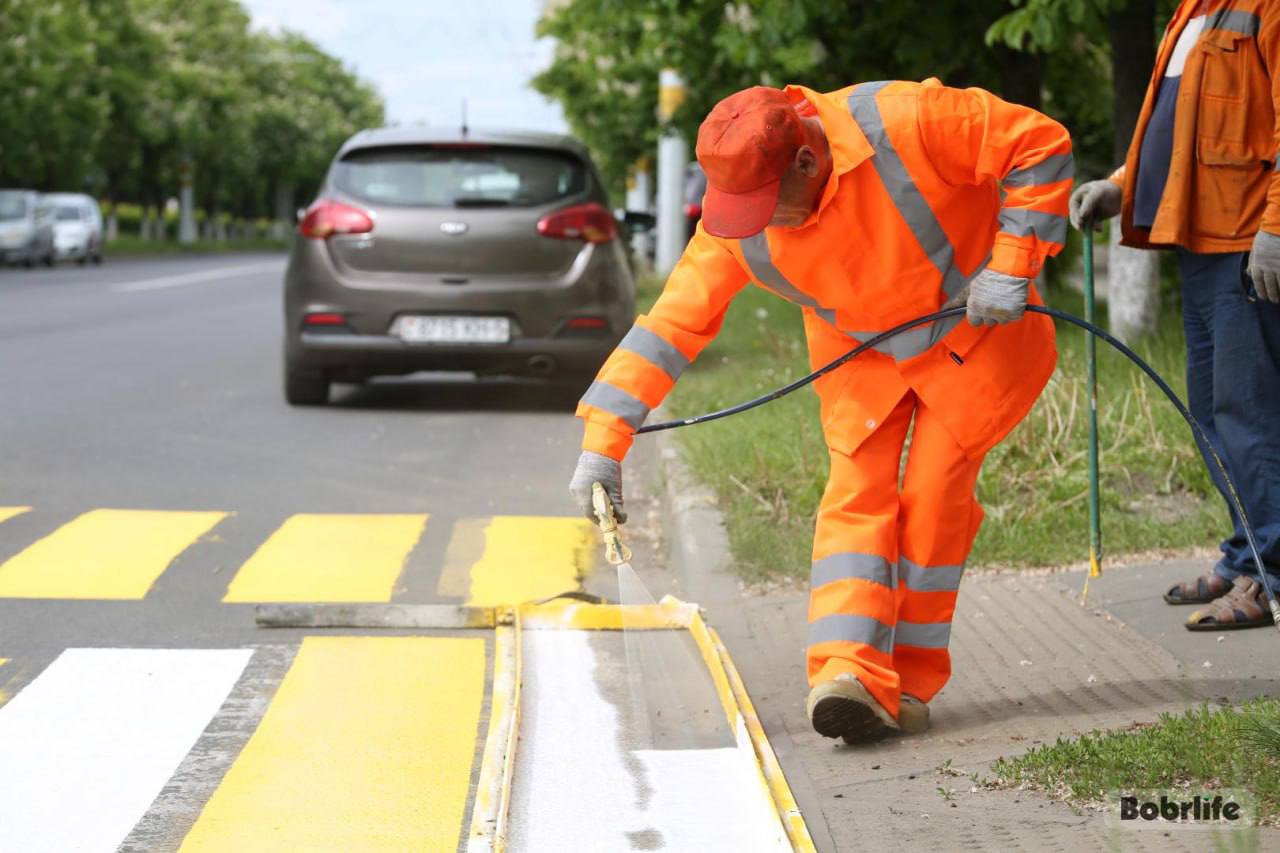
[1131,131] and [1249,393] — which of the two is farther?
[1131,131]

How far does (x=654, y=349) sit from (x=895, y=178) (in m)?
0.65

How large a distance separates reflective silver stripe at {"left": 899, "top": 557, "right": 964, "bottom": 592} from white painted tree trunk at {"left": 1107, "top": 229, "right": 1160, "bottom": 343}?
734 cm

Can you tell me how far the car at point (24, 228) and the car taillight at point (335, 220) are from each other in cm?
2757

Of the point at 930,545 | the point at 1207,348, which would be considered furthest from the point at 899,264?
the point at 1207,348

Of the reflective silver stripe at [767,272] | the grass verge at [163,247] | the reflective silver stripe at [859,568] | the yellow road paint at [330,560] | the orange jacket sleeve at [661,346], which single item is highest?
the reflective silver stripe at [767,272]

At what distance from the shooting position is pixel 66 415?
11.3 m

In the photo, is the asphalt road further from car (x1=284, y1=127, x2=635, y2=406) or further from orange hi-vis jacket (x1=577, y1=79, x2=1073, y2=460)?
orange hi-vis jacket (x1=577, y1=79, x2=1073, y2=460)

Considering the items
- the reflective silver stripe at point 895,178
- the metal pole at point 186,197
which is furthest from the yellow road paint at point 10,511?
the metal pole at point 186,197

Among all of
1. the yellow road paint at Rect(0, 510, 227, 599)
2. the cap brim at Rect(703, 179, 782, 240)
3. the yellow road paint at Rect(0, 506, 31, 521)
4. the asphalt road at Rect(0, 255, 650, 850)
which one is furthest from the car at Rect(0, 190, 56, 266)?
the cap brim at Rect(703, 179, 782, 240)

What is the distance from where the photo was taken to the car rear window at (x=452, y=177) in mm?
11266

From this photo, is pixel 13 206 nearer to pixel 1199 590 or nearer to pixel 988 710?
pixel 1199 590

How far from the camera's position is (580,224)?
37.2 ft

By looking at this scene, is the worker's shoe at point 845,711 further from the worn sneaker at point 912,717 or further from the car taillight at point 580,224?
the car taillight at point 580,224

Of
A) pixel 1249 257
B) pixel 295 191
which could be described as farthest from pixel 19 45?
pixel 295 191
